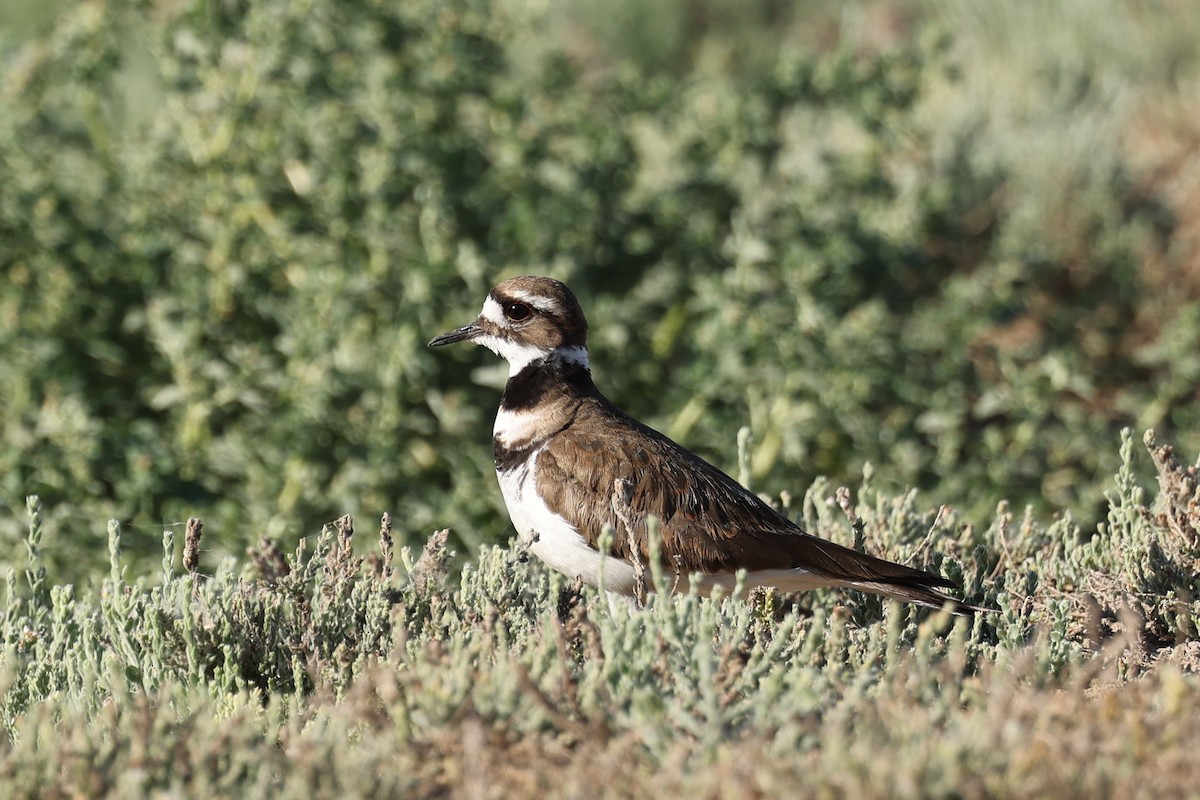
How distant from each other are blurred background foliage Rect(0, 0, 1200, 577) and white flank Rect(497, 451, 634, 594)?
200cm

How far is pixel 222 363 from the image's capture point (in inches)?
260

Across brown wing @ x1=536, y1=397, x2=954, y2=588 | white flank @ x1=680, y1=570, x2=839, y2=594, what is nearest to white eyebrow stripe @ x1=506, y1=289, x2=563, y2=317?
brown wing @ x1=536, y1=397, x2=954, y2=588

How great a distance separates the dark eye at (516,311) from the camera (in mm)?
4801

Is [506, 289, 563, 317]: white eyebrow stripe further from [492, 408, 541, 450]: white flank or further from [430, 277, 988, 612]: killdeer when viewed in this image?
[492, 408, 541, 450]: white flank

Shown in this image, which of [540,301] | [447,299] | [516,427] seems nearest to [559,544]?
[516,427]

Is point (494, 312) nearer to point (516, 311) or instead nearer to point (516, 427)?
point (516, 311)

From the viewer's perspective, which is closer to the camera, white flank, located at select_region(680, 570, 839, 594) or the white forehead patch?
white flank, located at select_region(680, 570, 839, 594)

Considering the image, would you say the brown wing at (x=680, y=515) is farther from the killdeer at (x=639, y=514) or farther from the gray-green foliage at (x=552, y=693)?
the gray-green foliage at (x=552, y=693)

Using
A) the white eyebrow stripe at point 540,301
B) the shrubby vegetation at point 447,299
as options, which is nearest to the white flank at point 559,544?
the shrubby vegetation at point 447,299

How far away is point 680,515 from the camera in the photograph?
4.31 meters

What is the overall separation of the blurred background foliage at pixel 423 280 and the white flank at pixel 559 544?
200 centimetres

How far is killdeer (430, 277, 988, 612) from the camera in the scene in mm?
4195

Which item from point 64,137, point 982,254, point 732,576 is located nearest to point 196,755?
point 732,576

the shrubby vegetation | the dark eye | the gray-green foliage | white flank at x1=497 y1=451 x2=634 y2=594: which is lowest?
the gray-green foliage
